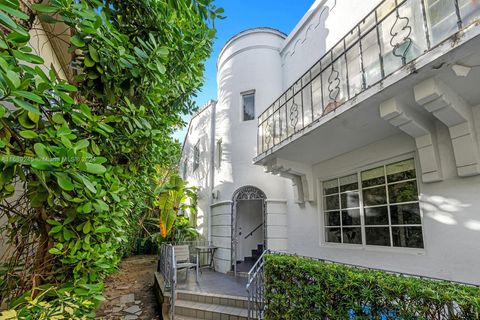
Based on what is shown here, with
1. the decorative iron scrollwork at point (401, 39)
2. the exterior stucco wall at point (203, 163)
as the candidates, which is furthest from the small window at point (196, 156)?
the decorative iron scrollwork at point (401, 39)

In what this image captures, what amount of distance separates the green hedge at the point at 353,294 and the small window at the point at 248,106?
21.7 feet

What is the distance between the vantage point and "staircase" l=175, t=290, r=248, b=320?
5.46m

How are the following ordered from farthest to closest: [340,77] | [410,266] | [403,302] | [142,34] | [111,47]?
[340,77]
[410,266]
[142,34]
[403,302]
[111,47]

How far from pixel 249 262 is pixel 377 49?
8532mm

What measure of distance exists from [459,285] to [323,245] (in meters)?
3.78

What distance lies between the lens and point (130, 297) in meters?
7.43

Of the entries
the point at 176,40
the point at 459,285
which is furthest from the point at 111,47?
the point at 459,285

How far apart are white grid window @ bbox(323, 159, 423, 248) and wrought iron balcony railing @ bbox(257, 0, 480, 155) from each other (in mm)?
1692

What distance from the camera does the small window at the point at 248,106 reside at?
32.7 ft

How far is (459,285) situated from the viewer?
2.54 m

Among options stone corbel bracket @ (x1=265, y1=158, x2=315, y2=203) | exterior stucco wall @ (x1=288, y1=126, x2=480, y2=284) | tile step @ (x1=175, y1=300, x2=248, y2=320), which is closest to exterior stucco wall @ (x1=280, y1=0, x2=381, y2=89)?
exterior stucco wall @ (x1=288, y1=126, x2=480, y2=284)

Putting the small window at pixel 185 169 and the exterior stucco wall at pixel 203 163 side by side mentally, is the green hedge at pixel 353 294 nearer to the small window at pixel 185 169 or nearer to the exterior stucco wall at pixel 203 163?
the exterior stucco wall at pixel 203 163

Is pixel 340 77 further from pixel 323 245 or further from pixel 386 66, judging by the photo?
pixel 323 245

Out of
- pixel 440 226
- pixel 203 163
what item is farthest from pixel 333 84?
pixel 203 163
